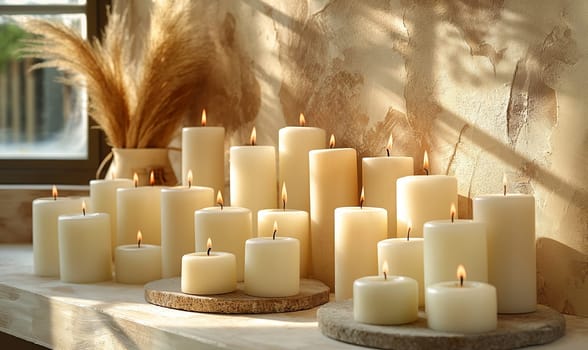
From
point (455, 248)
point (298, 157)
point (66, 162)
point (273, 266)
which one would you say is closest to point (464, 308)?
point (455, 248)

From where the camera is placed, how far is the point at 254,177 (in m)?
2.12

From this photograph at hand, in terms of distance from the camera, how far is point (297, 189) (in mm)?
2119

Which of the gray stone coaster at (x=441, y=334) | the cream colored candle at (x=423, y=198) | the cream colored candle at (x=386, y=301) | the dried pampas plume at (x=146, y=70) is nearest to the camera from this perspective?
the gray stone coaster at (x=441, y=334)

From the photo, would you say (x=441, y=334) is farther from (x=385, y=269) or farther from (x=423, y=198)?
(x=423, y=198)

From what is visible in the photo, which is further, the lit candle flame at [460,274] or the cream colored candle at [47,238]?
the cream colored candle at [47,238]

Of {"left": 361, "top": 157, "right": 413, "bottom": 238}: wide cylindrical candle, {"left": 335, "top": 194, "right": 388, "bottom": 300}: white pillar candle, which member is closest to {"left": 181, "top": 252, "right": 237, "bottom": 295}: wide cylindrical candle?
{"left": 335, "top": 194, "right": 388, "bottom": 300}: white pillar candle

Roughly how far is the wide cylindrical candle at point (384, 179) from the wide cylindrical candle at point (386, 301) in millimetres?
396

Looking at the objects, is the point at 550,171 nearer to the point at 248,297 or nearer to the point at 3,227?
the point at 248,297

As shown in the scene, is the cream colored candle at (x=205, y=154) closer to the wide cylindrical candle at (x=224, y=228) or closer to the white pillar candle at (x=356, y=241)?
the wide cylindrical candle at (x=224, y=228)

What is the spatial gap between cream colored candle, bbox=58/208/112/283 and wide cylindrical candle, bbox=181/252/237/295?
0.41 metres

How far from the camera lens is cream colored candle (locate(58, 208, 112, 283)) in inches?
85.9

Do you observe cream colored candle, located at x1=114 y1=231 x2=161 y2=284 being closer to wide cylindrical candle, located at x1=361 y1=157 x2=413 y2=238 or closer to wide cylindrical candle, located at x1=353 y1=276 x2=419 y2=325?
wide cylindrical candle, located at x1=361 y1=157 x2=413 y2=238

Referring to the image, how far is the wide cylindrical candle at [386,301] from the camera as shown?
1.54 meters

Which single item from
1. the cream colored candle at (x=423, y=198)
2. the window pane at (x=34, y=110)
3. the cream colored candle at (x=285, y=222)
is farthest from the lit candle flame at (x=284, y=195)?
the window pane at (x=34, y=110)
